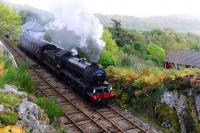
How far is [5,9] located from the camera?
39938 millimetres

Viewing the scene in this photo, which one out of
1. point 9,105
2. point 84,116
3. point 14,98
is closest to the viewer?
point 9,105

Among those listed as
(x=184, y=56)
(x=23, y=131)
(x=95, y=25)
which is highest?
(x=95, y=25)

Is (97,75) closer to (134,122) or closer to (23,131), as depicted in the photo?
(134,122)

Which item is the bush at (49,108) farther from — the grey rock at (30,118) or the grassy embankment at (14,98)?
the grey rock at (30,118)

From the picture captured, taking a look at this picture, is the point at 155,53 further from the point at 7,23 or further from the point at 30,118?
the point at 30,118

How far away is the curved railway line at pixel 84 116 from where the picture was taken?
19.0 m

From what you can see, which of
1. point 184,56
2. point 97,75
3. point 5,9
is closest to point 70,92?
point 97,75

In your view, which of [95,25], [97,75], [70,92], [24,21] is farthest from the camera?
[24,21]

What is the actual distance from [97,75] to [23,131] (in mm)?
10307

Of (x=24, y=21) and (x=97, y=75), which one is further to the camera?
(x=24, y=21)

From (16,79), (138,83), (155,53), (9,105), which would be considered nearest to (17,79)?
(16,79)

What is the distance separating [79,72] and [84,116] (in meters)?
4.34

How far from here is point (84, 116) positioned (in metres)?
21.0

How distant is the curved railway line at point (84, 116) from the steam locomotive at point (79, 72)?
72 cm
